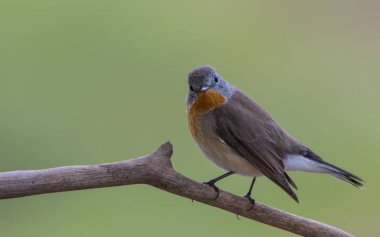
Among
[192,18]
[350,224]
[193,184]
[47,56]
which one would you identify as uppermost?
[192,18]

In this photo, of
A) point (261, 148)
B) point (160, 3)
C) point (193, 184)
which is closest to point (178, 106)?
point (160, 3)

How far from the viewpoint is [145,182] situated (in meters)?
2.85

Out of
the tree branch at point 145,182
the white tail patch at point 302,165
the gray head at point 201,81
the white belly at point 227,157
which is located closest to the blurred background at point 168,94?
the white tail patch at point 302,165

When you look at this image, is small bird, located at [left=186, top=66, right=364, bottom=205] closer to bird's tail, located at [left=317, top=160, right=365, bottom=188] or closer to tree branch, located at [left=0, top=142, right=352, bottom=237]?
bird's tail, located at [left=317, top=160, right=365, bottom=188]

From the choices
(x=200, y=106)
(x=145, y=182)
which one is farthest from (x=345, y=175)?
(x=145, y=182)

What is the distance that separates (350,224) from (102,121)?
1.92m

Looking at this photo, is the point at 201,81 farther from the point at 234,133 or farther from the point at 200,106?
the point at 234,133

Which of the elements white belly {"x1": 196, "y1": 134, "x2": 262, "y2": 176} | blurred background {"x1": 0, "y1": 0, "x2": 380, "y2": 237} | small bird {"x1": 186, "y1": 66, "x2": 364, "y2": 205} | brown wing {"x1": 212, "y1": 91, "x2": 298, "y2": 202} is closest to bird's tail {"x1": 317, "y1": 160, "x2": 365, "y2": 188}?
small bird {"x1": 186, "y1": 66, "x2": 364, "y2": 205}

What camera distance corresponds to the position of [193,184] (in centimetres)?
295

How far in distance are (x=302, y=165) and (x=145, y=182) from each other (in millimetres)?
1127

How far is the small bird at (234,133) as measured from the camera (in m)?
3.48

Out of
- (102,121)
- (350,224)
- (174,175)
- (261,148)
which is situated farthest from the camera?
(102,121)

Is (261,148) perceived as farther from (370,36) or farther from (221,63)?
(370,36)

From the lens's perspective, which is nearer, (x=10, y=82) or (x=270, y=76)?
(x=10, y=82)
